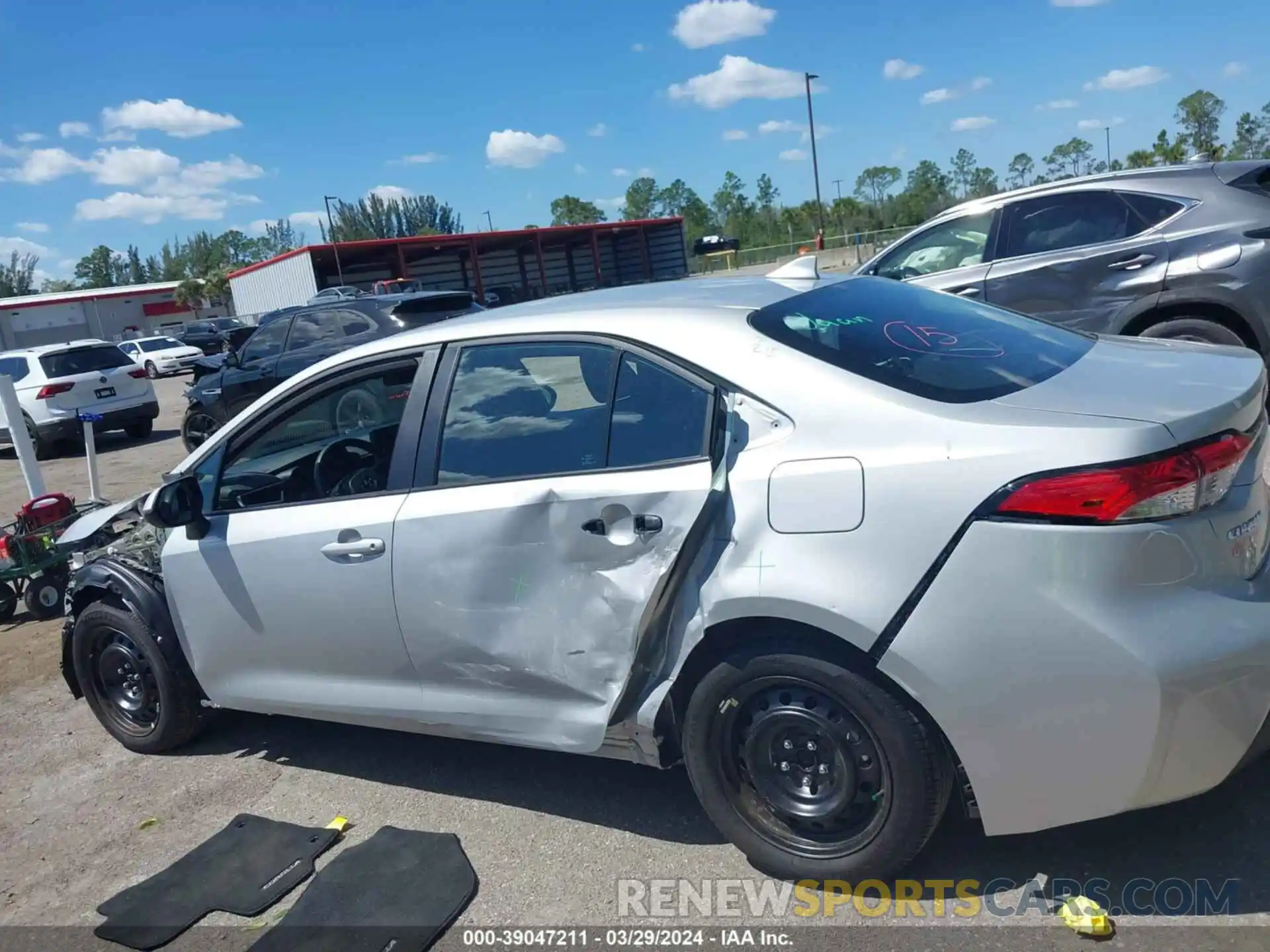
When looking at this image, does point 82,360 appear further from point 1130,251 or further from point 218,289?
point 218,289

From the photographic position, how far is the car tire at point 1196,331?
20.5 ft

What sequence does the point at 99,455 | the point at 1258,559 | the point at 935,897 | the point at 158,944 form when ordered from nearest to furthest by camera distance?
the point at 1258,559 → the point at 935,897 → the point at 158,944 → the point at 99,455

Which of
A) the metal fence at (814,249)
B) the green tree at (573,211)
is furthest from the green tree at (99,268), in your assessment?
the metal fence at (814,249)

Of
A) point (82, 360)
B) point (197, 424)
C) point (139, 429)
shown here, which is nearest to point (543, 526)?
point (197, 424)

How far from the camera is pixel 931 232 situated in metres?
7.73

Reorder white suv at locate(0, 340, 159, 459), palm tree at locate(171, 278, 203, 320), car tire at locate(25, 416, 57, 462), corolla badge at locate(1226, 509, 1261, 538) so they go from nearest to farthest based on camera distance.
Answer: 1. corolla badge at locate(1226, 509, 1261, 538)
2. car tire at locate(25, 416, 57, 462)
3. white suv at locate(0, 340, 159, 459)
4. palm tree at locate(171, 278, 203, 320)

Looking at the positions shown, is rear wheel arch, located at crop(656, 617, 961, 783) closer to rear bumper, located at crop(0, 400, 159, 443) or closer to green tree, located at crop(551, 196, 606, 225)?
rear bumper, located at crop(0, 400, 159, 443)

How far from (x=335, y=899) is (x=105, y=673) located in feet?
6.69

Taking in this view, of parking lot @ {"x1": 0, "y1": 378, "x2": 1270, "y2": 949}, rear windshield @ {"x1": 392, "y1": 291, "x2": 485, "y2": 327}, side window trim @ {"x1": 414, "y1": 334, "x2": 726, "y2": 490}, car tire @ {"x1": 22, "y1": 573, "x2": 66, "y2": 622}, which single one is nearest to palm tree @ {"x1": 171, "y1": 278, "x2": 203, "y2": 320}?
rear windshield @ {"x1": 392, "y1": 291, "x2": 485, "y2": 327}

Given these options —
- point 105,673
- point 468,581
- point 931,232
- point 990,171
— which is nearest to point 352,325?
point 931,232

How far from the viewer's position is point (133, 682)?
4.45m

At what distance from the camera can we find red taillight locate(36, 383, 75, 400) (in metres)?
14.8

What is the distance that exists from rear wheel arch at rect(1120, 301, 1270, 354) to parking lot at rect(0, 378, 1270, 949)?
4.02 meters

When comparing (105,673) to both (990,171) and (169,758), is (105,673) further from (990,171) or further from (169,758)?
(990,171)
